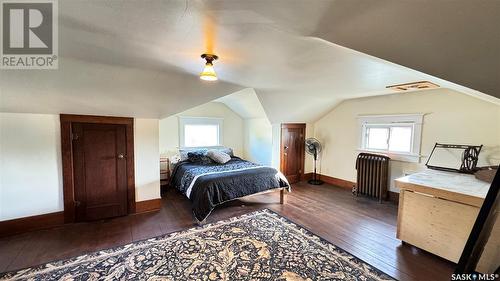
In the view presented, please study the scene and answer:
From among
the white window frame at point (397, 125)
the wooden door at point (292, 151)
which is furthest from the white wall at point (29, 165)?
the white window frame at point (397, 125)

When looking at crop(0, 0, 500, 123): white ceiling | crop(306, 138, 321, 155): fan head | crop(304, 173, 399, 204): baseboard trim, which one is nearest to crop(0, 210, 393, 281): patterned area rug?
crop(0, 0, 500, 123): white ceiling

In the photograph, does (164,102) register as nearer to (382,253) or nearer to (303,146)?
(382,253)

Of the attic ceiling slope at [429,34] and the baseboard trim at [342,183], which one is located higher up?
the attic ceiling slope at [429,34]

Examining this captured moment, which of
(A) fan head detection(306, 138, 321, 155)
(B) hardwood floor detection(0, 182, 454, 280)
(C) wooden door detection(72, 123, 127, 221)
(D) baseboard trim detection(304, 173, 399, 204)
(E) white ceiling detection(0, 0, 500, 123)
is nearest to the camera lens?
(E) white ceiling detection(0, 0, 500, 123)

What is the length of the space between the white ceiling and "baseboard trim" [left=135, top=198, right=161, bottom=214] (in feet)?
4.68

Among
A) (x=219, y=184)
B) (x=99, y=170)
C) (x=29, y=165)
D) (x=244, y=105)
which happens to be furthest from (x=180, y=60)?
(x=244, y=105)

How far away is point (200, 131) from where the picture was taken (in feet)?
17.3

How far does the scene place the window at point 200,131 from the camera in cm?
496

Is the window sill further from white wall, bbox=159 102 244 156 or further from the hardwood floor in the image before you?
white wall, bbox=159 102 244 156

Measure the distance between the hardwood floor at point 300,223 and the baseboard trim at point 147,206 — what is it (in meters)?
0.13

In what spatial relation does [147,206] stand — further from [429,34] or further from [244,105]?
[429,34]

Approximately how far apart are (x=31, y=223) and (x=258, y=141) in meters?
4.17

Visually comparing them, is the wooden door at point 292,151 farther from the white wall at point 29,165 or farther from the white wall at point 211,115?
the white wall at point 29,165

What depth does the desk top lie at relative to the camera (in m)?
1.94
